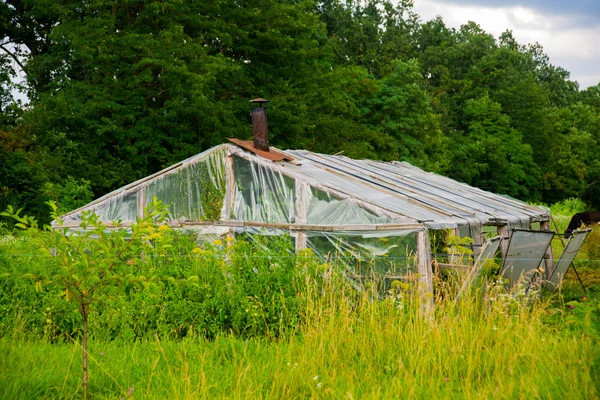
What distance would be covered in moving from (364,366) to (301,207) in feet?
19.6

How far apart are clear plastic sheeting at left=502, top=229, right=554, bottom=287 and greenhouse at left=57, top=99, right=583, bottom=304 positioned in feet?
0.06

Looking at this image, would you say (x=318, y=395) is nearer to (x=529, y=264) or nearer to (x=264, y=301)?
(x=264, y=301)

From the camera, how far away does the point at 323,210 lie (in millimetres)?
11148

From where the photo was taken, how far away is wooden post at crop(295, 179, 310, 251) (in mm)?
11266

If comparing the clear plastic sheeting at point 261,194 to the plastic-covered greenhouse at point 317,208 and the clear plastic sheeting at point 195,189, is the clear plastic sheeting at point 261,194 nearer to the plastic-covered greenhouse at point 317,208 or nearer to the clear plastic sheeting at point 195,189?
the plastic-covered greenhouse at point 317,208

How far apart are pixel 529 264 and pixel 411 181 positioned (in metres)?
4.61

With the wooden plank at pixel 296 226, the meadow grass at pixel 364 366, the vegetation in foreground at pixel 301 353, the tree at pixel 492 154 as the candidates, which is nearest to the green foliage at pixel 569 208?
the tree at pixel 492 154

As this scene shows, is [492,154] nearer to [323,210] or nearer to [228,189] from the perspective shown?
[228,189]

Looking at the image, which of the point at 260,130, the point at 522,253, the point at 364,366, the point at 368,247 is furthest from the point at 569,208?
the point at 364,366

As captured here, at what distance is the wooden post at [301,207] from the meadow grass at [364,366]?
16.0 feet

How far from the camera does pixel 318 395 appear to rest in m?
4.96

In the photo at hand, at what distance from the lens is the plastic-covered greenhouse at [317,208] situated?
10336 mm

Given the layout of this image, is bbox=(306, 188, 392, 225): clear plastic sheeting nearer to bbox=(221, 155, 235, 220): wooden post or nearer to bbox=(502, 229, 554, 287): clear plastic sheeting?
bbox=(221, 155, 235, 220): wooden post

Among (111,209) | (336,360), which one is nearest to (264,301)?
(336,360)
